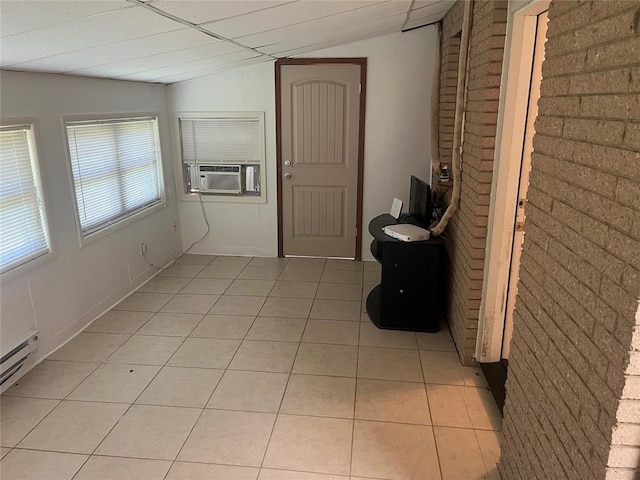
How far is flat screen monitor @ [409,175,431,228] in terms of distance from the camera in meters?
3.57

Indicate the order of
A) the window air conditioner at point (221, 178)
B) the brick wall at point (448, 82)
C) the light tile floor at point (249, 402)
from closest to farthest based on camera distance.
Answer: the light tile floor at point (249, 402), the brick wall at point (448, 82), the window air conditioner at point (221, 178)

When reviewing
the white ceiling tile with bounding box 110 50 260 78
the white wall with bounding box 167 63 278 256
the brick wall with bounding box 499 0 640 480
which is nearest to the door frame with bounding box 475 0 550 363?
the brick wall with bounding box 499 0 640 480

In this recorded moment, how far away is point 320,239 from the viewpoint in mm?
5031

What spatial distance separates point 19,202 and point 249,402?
1.84 metres

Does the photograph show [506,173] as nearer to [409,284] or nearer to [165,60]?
[409,284]

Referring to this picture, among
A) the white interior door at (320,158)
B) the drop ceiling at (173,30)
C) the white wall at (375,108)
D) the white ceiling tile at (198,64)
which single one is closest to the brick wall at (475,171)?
the drop ceiling at (173,30)

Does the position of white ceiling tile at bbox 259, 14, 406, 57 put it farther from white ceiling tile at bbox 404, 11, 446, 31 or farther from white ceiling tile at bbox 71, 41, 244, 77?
white ceiling tile at bbox 71, 41, 244, 77

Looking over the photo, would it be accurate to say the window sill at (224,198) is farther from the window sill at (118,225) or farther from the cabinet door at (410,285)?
the cabinet door at (410,285)

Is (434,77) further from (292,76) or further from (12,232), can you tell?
(12,232)

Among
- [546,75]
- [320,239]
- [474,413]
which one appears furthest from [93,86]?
[474,413]

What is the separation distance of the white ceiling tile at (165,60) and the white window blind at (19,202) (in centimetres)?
63

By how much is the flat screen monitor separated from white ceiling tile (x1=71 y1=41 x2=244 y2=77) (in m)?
1.71

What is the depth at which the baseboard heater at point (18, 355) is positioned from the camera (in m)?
2.64

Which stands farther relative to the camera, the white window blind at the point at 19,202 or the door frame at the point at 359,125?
the door frame at the point at 359,125
